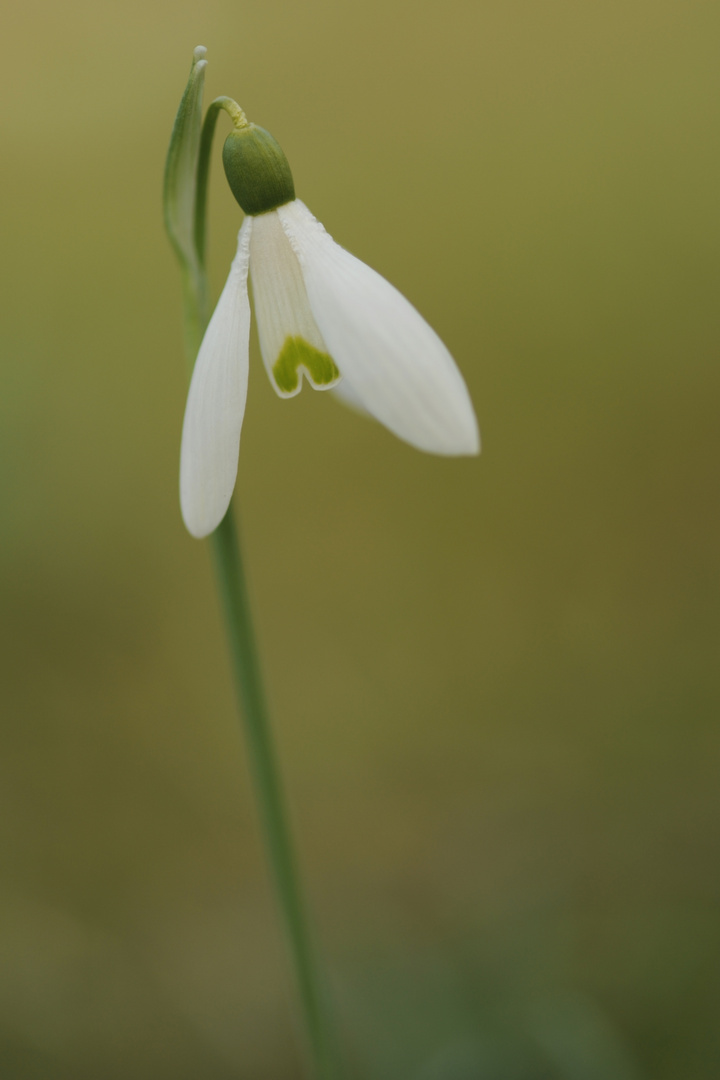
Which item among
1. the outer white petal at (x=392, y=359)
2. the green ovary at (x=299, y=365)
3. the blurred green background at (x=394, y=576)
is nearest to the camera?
the outer white petal at (x=392, y=359)

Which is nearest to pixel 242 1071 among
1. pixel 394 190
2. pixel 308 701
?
pixel 308 701

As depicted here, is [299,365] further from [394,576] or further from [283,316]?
[394,576]

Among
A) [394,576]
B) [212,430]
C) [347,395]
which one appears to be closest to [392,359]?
[212,430]

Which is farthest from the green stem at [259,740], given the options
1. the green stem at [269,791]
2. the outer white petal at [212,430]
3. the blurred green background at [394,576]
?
the blurred green background at [394,576]

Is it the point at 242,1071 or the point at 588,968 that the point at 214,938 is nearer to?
the point at 242,1071

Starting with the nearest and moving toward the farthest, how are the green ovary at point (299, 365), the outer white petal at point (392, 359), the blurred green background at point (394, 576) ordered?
the outer white petal at point (392, 359)
the green ovary at point (299, 365)
the blurred green background at point (394, 576)

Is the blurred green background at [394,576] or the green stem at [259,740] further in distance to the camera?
the blurred green background at [394,576]

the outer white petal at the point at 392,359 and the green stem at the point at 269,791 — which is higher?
the outer white petal at the point at 392,359

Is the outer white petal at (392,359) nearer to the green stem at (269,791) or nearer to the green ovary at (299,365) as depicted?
the green ovary at (299,365)
